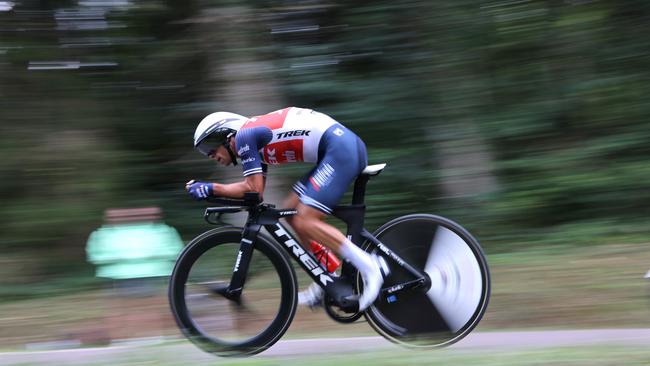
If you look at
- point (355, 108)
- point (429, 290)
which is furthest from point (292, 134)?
point (355, 108)

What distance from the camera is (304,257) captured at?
502 cm

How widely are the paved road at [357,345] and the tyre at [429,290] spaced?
0.49ft

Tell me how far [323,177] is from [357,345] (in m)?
1.24

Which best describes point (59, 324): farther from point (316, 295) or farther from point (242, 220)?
point (316, 295)

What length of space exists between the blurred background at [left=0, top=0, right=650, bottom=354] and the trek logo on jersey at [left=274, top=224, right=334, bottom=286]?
3220 millimetres

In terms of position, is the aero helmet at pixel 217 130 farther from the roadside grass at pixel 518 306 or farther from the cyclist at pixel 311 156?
the roadside grass at pixel 518 306

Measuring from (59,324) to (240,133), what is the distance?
3218mm

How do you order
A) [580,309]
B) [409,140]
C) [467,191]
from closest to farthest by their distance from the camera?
[580,309], [467,191], [409,140]

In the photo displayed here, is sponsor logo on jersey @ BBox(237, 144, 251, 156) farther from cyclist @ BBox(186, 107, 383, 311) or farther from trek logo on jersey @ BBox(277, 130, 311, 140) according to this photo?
trek logo on jersey @ BBox(277, 130, 311, 140)

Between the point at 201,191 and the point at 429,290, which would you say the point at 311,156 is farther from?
the point at 429,290

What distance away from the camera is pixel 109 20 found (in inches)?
403

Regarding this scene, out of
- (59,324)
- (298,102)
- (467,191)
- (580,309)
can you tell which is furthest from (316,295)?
(298,102)

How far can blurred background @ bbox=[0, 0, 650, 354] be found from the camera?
8750mm

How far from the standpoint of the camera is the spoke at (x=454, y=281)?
5.07 meters
